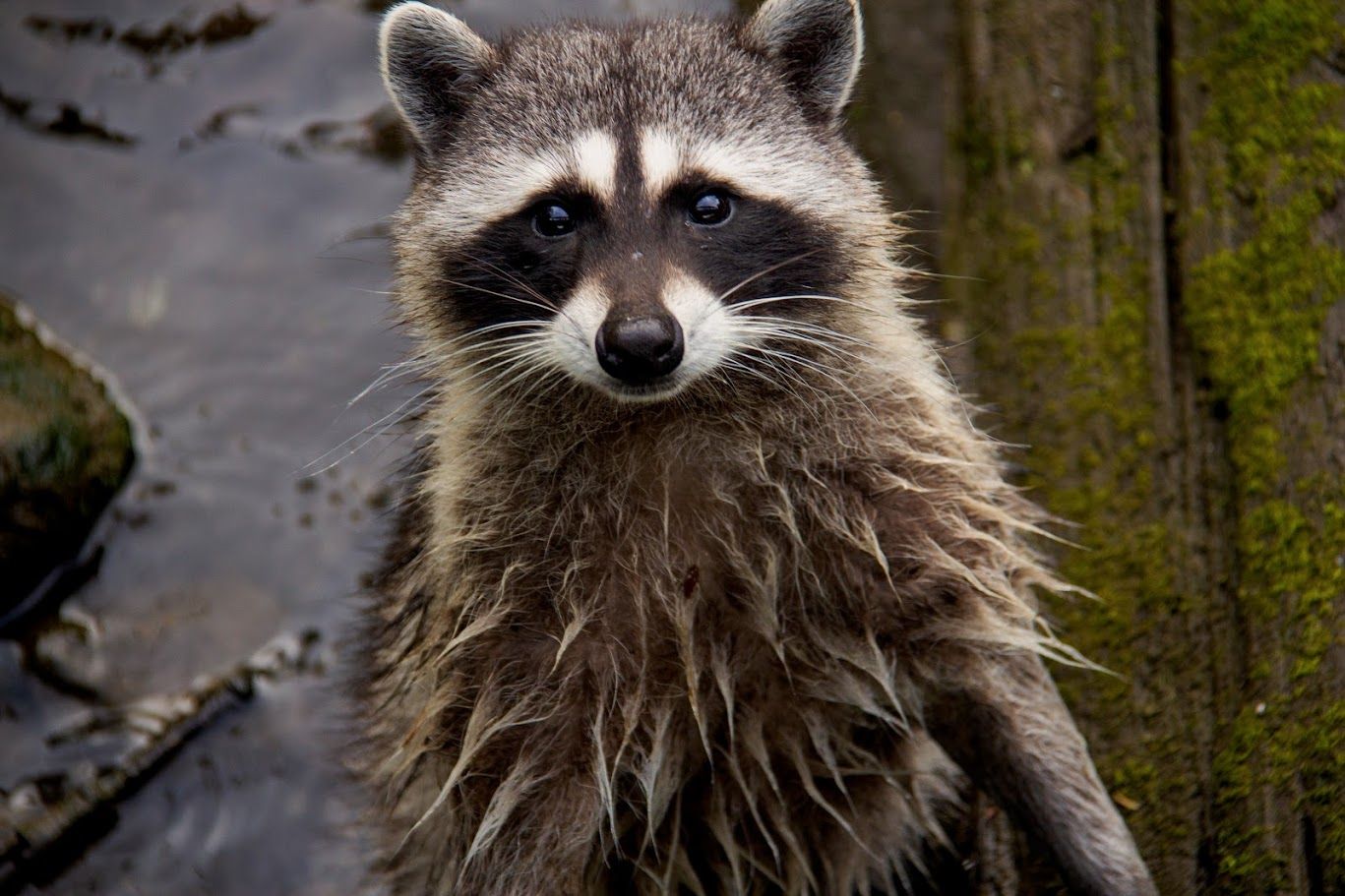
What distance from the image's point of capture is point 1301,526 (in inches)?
135

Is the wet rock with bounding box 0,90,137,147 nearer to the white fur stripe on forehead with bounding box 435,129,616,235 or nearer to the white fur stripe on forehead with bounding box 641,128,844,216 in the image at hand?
the white fur stripe on forehead with bounding box 435,129,616,235

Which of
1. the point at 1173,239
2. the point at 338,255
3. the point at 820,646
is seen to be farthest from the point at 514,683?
the point at 338,255

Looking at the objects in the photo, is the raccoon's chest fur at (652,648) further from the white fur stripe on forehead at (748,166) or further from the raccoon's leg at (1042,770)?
the white fur stripe on forehead at (748,166)

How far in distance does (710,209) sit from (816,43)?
64 centimetres

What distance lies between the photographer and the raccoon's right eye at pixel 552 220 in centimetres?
310

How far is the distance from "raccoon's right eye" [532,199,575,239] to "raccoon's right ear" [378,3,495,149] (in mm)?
500

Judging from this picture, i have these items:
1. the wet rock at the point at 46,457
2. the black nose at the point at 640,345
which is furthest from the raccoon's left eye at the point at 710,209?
the wet rock at the point at 46,457

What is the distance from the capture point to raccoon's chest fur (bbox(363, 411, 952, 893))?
3025mm

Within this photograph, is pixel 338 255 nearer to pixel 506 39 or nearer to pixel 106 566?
pixel 106 566

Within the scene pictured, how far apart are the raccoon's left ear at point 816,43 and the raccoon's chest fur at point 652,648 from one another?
3.11 feet

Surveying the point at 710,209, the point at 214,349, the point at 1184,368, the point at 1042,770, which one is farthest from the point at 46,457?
the point at 1184,368

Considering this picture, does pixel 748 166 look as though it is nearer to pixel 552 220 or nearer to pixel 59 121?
pixel 552 220

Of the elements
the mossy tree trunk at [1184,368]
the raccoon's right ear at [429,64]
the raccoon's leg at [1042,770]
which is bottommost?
the raccoon's leg at [1042,770]

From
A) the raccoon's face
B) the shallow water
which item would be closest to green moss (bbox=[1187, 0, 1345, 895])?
the raccoon's face
